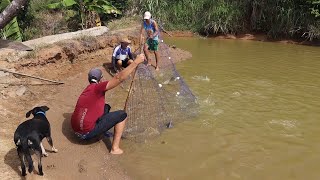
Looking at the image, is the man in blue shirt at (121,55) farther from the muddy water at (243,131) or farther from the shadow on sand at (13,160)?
the shadow on sand at (13,160)

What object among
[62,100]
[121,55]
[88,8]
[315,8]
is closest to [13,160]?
[62,100]

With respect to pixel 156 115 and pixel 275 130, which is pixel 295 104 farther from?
pixel 156 115

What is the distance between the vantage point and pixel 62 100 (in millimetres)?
7793

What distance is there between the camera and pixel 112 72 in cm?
1029

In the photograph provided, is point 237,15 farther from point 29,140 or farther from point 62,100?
point 29,140

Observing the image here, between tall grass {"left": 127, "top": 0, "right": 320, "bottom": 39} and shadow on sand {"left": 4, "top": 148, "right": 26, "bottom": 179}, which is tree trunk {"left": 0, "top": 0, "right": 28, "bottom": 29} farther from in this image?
tall grass {"left": 127, "top": 0, "right": 320, "bottom": 39}

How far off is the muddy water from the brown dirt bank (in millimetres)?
571

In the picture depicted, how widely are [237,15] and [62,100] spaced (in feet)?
36.4

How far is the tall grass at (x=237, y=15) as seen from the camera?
51.4 feet

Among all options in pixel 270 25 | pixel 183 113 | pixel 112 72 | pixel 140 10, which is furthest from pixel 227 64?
pixel 140 10

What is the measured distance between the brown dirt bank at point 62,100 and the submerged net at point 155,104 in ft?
1.49

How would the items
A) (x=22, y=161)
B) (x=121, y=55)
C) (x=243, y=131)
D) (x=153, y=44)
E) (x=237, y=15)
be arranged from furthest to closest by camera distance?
(x=237, y=15) < (x=153, y=44) < (x=121, y=55) < (x=243, y=131) < (x=22, y=161)

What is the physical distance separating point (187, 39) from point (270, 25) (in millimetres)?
3721

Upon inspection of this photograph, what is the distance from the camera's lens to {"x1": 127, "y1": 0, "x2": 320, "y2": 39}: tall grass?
1568 centimetres
